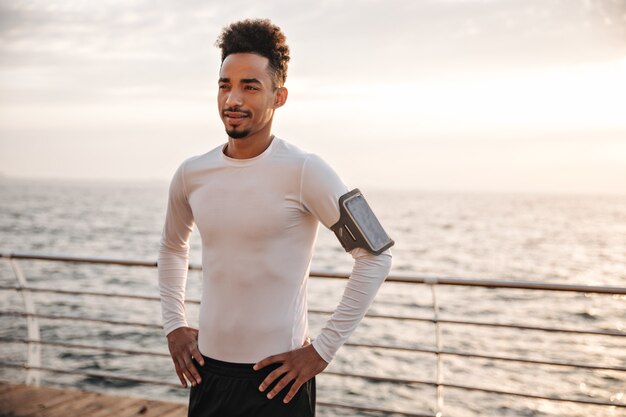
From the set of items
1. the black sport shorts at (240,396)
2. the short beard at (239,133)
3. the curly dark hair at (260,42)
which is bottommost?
the black sport shorts at (240,396)

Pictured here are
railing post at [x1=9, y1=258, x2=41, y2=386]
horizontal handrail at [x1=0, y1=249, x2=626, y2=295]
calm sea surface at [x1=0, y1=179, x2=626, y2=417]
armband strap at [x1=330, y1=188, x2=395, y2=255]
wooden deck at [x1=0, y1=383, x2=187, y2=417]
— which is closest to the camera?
armband strap at [x1=330, y1=188, x2=395, y2=255]

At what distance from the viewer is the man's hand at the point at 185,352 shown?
5.56ft

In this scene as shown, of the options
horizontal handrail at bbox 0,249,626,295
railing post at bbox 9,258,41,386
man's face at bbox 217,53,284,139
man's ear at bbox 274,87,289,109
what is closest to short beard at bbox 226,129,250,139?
man's face at bbox 217,53,284,139

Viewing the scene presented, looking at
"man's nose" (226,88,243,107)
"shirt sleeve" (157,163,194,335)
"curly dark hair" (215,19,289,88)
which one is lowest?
"shirt sleeve" (157,163,194,335)

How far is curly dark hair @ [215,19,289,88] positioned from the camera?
161 cm

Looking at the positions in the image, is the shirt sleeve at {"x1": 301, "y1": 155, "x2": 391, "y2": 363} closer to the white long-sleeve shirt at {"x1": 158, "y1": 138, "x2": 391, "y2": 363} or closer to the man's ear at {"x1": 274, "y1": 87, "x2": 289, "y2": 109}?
the white long-sleeve shirt at {"x1": 158, "y1": 138, "x2": 391, "y2": 363}

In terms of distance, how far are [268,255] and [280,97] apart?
423mm

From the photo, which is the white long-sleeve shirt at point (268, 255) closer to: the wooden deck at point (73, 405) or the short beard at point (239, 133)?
the short beard at point (239, 133)

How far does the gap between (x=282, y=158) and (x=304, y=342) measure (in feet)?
1.64

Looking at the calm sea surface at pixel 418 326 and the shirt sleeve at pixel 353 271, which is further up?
the shirt sleeve at pixel 353 271

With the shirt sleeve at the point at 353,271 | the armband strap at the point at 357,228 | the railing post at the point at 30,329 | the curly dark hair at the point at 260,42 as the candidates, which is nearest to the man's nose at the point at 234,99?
the curly dark hair at the point at 260,42

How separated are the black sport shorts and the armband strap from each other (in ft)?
1.25

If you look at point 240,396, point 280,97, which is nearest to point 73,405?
point 240,396

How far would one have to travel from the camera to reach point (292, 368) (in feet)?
5.17
